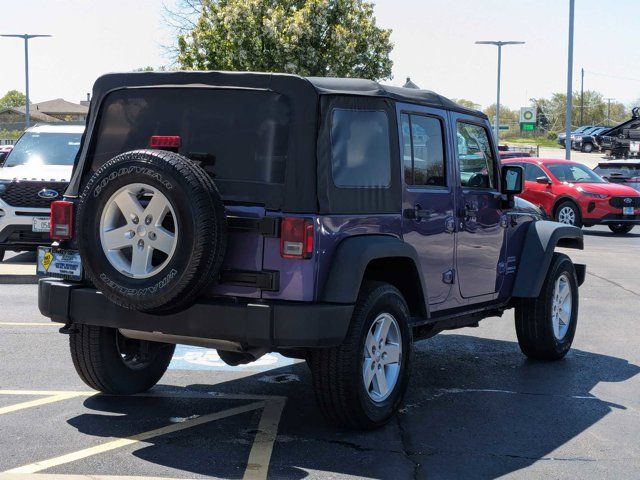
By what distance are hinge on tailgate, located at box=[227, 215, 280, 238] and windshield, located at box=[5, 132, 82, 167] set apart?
923cm

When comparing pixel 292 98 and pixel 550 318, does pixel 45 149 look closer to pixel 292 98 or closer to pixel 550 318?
pixel 550 318

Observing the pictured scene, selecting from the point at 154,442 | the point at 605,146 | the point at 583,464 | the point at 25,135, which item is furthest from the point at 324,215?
the point at 605,146

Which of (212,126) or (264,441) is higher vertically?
(212,126)

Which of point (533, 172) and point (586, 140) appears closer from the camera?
point (533, 172)

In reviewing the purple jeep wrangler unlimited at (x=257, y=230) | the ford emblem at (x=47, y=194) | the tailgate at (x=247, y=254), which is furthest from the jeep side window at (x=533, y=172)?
the tailgate at (x=247, y=254)

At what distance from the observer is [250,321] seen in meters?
5.46

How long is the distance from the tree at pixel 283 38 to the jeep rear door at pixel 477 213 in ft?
90.4

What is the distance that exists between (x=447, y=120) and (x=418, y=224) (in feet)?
3.06

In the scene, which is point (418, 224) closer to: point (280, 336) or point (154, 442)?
point (280, 336)

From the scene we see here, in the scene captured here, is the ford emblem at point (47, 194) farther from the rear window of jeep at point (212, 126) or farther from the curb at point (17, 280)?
the rear window of jeep at point (212, 126)

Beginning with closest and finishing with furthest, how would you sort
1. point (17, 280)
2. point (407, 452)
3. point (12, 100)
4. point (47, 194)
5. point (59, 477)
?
point (59, 477) → point (407, 452) → point (17, 280) → point (47, 194) → point (12, 100)

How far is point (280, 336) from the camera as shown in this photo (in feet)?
17.8

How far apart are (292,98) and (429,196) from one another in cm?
135

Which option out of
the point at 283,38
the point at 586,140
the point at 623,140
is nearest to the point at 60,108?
the point at 586,140
